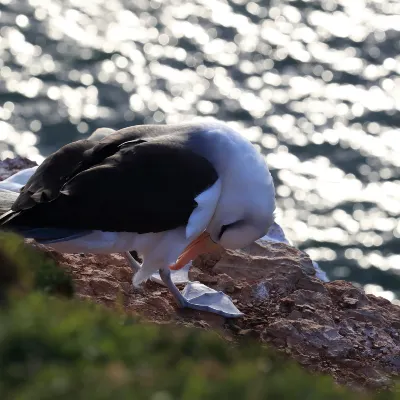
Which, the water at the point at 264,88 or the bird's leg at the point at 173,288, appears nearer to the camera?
the bird's leg at the point at 173,288

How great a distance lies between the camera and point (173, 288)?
702cm

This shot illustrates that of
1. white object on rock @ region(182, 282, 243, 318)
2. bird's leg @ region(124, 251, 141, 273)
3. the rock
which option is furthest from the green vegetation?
the rock

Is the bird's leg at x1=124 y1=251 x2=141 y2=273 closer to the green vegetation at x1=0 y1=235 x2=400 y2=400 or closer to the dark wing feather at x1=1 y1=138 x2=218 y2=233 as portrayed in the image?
the dark wing feather at x1=1 y1=138 x2=218 y2=233

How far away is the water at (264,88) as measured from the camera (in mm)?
13164

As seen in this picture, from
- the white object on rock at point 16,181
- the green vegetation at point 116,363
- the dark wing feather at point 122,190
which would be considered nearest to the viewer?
the green vegetation at point 116,363

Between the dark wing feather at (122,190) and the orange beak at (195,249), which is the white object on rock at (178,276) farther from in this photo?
the dark wing feather at (122,190)

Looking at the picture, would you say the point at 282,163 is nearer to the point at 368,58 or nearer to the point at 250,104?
the point at 250,104

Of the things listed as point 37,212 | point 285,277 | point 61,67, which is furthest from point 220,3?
point 37,212

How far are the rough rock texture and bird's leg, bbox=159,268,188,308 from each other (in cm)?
6

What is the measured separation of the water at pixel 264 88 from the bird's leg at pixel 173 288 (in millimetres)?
5802

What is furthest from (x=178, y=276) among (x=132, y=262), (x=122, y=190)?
(x=122, y=190)

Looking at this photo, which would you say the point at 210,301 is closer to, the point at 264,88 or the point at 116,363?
the point at 116,363

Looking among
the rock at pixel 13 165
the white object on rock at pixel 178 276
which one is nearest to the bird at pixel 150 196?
the white object on rock at pixel 178 276

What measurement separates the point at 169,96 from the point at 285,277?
736 centimetres
